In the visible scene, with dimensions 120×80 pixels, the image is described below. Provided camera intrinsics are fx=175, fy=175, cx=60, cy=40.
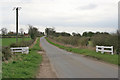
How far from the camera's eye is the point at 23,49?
2062cm

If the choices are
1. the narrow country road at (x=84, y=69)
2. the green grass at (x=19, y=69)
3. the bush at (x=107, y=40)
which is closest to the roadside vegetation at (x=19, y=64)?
the green grass at (x=19, y=69)

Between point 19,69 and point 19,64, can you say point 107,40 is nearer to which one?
point 19,64

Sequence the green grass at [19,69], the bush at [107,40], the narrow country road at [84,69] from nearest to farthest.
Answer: the green grass at [19,69], the narrow country road at [84,69], the bush at [107,40]

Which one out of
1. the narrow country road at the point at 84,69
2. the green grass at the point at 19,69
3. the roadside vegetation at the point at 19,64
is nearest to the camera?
the green grass at the point at 19,69

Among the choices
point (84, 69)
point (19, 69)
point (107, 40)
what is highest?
point (107, 40)

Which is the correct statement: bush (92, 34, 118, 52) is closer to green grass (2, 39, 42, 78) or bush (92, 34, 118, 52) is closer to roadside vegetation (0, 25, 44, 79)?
roadside vegetation (0, 25, 44, 79)

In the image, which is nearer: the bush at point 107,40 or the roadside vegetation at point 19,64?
the roadside vegetation at point 19,64

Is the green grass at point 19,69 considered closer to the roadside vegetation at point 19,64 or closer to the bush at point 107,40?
the roadside vegetation at point 19,64

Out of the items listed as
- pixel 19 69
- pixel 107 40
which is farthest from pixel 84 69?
pixel 107 40

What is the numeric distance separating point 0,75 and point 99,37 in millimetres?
15879

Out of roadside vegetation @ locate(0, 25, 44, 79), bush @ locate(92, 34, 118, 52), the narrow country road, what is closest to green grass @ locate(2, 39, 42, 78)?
roadside vegetation @ locate(0, 25, 44, 79)

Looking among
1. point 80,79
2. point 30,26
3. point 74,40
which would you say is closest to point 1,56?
point 80,79

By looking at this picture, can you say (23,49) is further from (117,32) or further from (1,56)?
(117,32)

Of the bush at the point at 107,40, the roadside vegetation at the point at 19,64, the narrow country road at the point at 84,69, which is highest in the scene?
the bush at the point at 107,40
